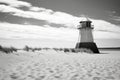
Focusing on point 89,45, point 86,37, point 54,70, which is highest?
point 86,37

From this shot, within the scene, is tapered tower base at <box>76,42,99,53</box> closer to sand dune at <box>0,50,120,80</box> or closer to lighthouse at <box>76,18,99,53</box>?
lighthouse at <box>76,18,99,53</box>

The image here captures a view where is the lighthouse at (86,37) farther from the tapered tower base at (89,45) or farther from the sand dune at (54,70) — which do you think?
the sand dune at (54,70)

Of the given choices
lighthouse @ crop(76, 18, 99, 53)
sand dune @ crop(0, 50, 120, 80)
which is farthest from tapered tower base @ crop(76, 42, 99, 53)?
sand dune @ crop(0, 50, 120, 80)

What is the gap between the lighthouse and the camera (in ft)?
95.4

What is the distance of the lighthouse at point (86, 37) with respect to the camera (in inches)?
1145

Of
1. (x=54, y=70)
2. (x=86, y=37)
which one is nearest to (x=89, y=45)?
(x=86, y=37)

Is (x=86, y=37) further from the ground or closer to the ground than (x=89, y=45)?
further from the ground

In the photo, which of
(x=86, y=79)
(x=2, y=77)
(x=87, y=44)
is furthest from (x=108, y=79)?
(x=87, y=44)

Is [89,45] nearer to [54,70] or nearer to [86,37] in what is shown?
[86,37]

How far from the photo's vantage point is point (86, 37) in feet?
95.8

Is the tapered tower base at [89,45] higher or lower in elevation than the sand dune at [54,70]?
lower

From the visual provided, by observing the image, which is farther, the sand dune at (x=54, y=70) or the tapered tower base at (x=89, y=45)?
the tapered tower base at (x=89, y=45)

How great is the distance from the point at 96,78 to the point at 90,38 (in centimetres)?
2487

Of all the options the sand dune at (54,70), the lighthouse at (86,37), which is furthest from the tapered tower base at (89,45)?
the sand dune at (54,70)
